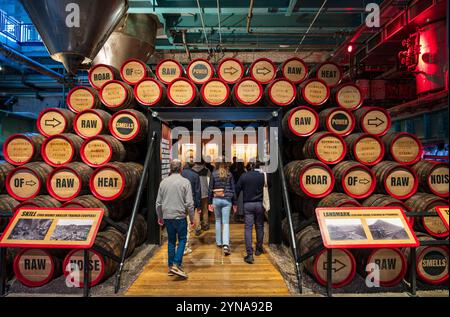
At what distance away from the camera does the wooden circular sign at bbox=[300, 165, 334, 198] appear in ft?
14.9

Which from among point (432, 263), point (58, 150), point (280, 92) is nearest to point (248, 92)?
point (280, 92)

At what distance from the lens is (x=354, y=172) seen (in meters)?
4.48

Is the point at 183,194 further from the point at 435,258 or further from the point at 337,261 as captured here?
the point at 435,258

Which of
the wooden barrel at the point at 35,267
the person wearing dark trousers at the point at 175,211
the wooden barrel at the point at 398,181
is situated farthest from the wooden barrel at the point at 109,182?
the wooden barrel at the point at 398,181

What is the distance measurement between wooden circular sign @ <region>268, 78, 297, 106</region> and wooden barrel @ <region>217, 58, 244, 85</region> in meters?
0.78

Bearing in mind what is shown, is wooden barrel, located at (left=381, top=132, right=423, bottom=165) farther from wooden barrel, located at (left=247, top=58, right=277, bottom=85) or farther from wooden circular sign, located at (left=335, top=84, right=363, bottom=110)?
wooden barrel, located at (left=247, top=58, right=277, bottom=85)

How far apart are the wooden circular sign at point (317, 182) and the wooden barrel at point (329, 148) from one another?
314 mm

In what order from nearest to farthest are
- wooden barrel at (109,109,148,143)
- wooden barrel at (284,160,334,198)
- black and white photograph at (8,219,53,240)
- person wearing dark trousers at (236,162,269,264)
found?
black and white photograph at (8,219,53,240) < wooden barrel at (284,160,334,198) < person wearing dark trousers at (236,162,269,264) < wooden barrel at (109,109,148,143)

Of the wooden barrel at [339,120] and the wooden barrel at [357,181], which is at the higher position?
the wooden barrel at [339,120]

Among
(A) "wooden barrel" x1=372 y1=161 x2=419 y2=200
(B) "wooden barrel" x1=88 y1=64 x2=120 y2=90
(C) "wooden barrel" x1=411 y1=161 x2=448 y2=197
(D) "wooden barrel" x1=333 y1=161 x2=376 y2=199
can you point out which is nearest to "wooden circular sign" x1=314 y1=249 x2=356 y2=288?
(D) "wooden barrel" x1=333 y1=161 x2=376 y2=199

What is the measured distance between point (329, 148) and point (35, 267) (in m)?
4.53

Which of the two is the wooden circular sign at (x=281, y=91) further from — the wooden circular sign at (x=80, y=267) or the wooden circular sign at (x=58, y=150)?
the wooden circular sign at (x=80, y=267)

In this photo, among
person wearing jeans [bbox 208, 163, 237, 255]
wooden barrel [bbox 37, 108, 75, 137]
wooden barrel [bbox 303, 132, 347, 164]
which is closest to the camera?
wooden barrel [bbox 303, 132, 347, 164]

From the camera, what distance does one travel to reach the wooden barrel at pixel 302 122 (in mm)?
5328
